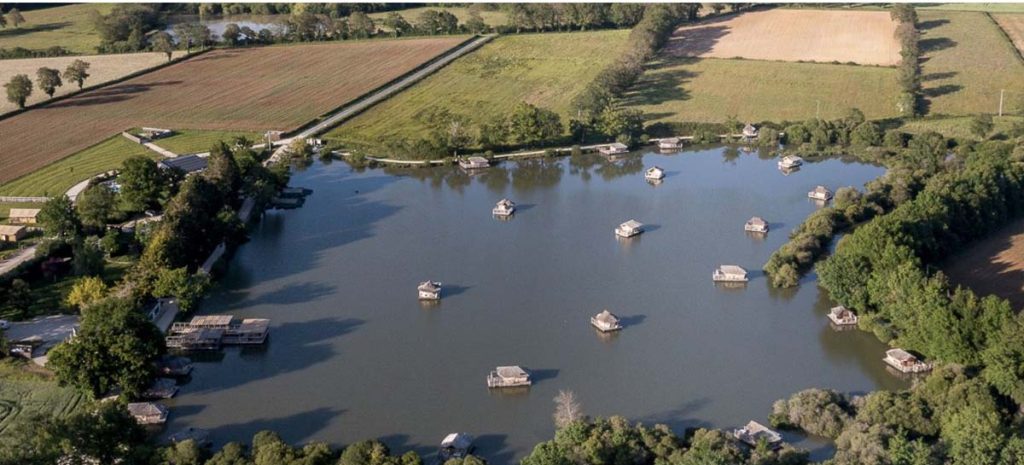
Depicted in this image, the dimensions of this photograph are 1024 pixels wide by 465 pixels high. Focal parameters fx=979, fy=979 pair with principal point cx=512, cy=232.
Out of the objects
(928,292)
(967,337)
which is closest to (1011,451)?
(967,337)


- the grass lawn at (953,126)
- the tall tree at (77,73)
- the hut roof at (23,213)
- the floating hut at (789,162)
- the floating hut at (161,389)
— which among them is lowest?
the floating hut at (161,389)

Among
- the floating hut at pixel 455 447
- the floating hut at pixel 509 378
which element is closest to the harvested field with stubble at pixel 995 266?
the floating hut at pixel 509 378

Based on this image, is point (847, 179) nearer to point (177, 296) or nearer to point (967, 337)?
point (967, 337)

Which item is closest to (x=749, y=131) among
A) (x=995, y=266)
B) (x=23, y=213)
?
(x=995, y=266)

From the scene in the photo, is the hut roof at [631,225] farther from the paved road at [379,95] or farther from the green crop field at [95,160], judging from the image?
the green crop field at [95,160]

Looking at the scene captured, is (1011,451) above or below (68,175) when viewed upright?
below
